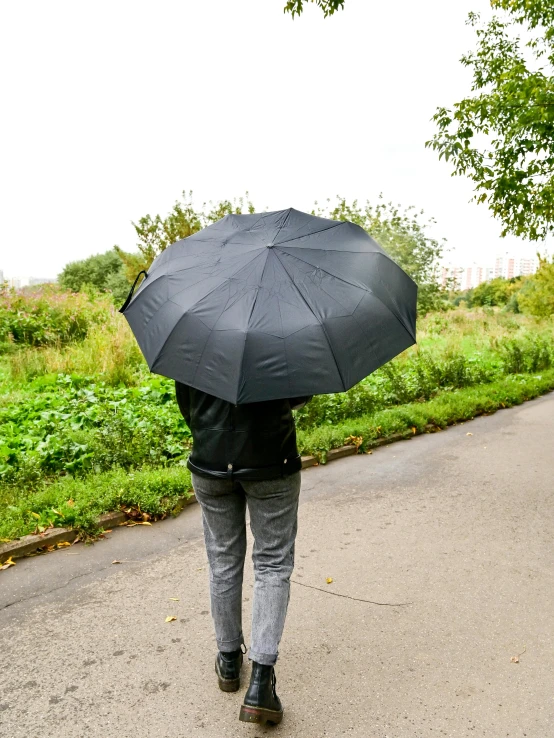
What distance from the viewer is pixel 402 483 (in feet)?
19.9

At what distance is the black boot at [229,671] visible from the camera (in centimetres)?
286

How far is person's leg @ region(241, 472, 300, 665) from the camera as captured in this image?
259cm

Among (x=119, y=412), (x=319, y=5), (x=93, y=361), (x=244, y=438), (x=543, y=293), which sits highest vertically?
(x=319, y=5)

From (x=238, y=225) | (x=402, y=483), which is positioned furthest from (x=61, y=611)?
(x=402, y=483)

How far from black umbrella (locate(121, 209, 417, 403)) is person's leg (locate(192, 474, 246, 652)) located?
596 millimetres

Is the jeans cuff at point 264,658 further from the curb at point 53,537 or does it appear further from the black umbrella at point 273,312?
the curb at point 53,537

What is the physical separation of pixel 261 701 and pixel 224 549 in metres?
0.61

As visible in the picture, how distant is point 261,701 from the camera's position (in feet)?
8.33

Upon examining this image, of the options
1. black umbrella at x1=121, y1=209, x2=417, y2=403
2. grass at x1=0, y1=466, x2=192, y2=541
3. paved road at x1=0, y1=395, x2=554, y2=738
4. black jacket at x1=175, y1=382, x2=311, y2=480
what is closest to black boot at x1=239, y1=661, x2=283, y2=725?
paved road at x1=0, y1=395, x2=554, y2=738

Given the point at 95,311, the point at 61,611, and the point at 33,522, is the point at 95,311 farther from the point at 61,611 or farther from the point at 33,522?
the point at 61,611

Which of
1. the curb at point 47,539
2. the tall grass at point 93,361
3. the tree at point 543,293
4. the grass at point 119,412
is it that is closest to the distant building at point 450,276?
the tree at point 543,293

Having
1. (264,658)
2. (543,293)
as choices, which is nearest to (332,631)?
(264,658)

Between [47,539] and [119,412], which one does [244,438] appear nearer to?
[47,539]

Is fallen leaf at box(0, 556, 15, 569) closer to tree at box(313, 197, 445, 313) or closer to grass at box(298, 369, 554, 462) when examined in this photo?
grass at box(298, 369, 554, 462)
